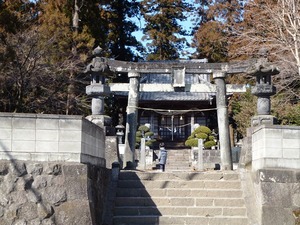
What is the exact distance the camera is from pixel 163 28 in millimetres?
37656

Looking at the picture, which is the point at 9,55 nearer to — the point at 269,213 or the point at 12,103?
the point at 12,103

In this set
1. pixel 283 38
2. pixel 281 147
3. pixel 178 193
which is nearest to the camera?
pixel 281 147

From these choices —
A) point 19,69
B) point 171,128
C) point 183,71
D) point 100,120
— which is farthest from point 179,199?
point 171,128

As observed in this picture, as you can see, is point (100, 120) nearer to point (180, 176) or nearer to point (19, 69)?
point (180, 176)

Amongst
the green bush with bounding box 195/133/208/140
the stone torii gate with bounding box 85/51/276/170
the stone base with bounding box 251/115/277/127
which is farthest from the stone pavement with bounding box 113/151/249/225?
the green bush with bounding box 195/133/208/140

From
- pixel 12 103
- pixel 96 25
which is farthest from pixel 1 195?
pixel 96 25

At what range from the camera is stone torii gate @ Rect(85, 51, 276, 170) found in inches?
590

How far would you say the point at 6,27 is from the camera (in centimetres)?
1769

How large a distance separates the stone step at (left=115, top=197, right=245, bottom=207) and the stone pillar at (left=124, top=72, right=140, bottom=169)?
4.67 meters

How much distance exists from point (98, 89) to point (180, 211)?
4.74m

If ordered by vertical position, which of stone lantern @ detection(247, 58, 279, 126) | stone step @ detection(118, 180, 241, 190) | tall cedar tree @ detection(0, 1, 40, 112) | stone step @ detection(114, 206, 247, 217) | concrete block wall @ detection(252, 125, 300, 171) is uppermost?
tall cedar tree @ detection(0, 1, 40, 112)

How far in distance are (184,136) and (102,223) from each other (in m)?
24.0

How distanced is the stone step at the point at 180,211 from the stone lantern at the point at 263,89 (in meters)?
3.28

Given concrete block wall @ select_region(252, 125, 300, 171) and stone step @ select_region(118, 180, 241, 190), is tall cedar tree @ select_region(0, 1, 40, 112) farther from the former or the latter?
concrete block wall @ select_region(252, 125, 300, 171)
